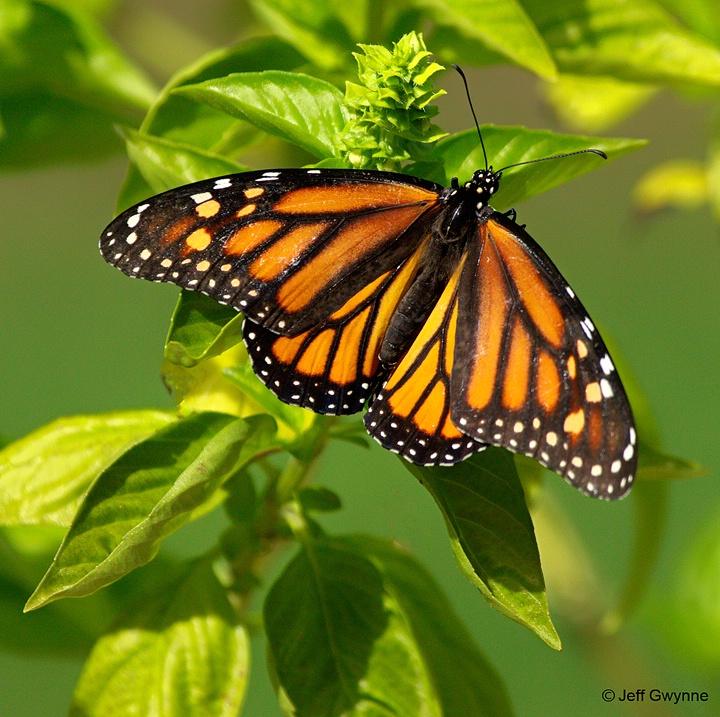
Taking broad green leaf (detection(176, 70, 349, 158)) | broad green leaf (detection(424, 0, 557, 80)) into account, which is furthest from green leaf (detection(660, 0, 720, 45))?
broad green leaf (detection(176, 70, 349, 158))

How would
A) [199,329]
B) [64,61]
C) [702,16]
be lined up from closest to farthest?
[199,329], [64,61], [702,16]

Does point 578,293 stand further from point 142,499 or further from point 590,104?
point 142,499

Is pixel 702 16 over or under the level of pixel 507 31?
over

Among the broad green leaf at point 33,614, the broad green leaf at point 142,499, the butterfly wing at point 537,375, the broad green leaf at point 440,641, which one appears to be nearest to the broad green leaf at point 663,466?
the butterfly wing at point 537,375

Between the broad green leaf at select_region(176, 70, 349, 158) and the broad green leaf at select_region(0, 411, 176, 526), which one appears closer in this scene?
the broad green leaf at select_region(176, 70, 349, 158)

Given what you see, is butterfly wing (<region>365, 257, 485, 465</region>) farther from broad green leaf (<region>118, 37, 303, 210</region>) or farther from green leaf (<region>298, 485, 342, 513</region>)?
broad green leaf (<region>118, 37, 303, 210</region>)

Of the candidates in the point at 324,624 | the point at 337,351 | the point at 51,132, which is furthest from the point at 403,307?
the point at 51,132
